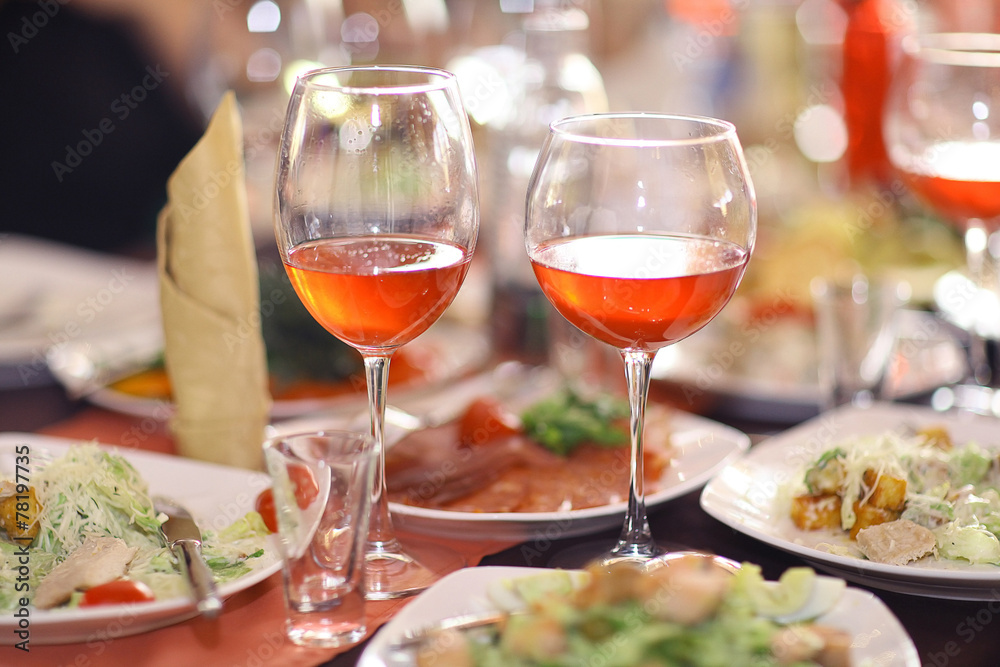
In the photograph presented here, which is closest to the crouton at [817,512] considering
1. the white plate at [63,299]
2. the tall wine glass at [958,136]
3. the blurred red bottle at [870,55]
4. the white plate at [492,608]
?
the white plate at [492,608]

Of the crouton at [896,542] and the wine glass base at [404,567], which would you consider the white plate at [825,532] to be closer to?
the crouton at [896,542]

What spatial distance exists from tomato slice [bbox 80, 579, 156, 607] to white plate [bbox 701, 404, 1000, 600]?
0.63 meters

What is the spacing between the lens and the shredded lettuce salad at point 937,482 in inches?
41.6

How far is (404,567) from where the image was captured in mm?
1131

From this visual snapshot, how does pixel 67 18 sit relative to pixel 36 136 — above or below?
above

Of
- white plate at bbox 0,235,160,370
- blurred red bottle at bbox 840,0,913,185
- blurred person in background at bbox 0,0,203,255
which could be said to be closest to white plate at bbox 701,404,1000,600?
white plate at bbox 0,235,160,370

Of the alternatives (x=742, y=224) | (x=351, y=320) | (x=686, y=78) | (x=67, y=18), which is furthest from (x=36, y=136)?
(x=742, y=224)

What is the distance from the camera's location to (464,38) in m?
2.92

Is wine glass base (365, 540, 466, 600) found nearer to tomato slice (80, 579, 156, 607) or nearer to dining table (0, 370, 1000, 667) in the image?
dining table (0, 370, 1000, 667)

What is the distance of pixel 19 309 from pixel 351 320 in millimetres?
1126

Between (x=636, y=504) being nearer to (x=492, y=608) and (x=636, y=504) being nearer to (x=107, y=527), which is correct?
(x=492, y=608)

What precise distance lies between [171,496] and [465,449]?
383 millimetres

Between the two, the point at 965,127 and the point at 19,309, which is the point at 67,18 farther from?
the point at 965,127

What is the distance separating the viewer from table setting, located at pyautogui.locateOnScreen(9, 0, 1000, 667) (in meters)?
0.90
